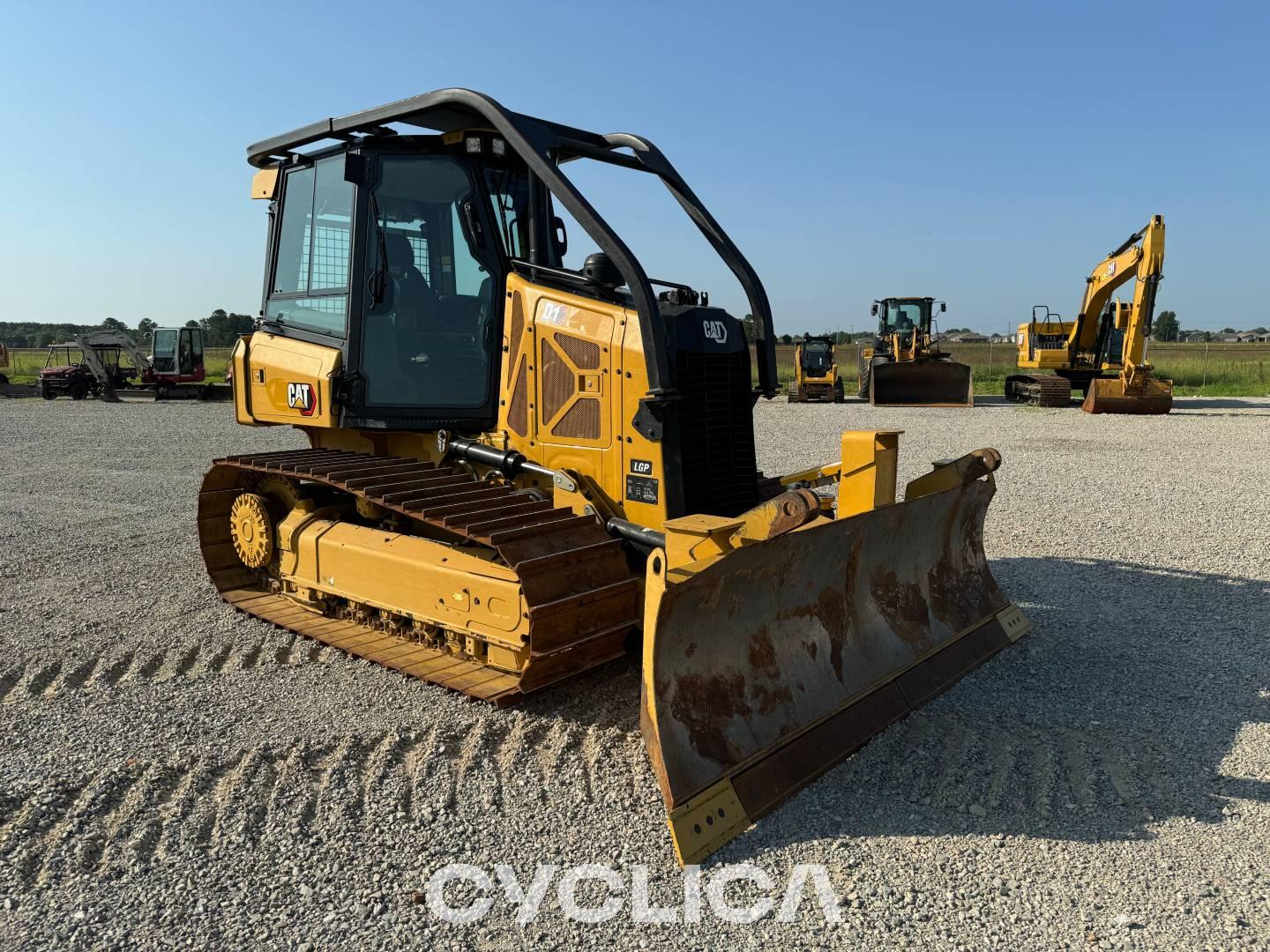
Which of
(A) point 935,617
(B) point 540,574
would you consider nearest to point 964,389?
(A) point 935,617

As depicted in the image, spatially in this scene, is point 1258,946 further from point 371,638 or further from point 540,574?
point 371,638

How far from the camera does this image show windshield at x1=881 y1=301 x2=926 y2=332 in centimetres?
2811

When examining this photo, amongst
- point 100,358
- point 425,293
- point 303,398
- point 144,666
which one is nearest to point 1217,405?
point 425,293

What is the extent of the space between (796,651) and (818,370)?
24328 millimetres

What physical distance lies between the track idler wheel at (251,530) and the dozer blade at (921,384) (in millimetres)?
21120

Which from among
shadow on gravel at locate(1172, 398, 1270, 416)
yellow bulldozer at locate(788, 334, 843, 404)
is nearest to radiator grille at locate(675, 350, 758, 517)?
shadow on gravel at locate(1172, 398, 1270, 416)

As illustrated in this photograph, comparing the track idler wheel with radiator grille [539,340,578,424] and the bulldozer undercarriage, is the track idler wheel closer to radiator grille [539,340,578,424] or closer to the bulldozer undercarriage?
radiator grille [539,340,578,424]

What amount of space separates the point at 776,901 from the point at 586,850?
70cm

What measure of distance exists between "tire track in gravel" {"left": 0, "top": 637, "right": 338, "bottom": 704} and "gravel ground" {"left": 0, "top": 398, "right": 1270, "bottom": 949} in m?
0.02

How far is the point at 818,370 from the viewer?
2769 cm

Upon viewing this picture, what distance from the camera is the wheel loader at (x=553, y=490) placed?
3840 mm

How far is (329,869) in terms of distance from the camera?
312 centimetres

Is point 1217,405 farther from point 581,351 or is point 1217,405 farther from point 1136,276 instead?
point 581,351

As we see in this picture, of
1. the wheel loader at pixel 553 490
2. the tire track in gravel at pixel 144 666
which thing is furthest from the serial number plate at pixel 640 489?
the tire track in gravel at pixel 144 666
